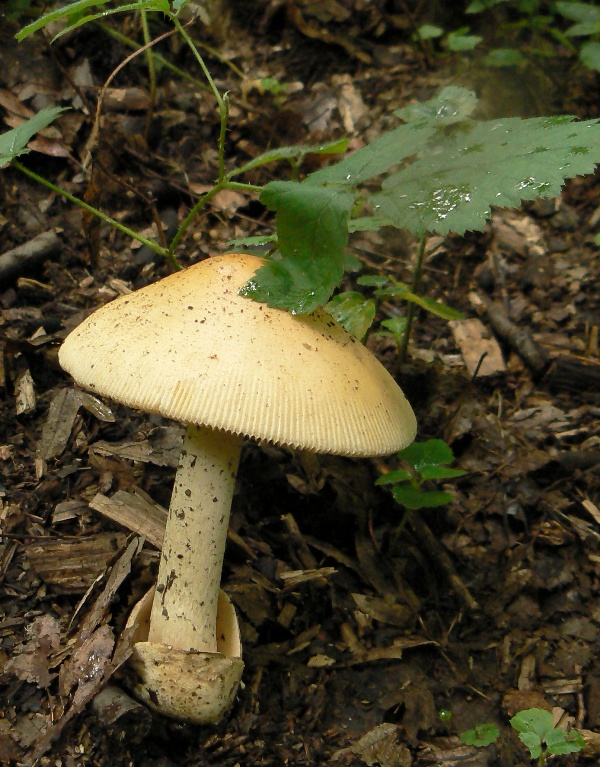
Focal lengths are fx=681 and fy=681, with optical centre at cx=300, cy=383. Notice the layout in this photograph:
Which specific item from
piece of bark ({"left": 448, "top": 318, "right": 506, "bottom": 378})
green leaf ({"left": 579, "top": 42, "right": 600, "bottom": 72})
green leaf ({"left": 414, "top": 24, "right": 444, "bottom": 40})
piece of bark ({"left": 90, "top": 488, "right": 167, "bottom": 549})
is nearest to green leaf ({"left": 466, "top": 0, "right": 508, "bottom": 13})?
green leaf ({"left": 414, "top": 24, "right": 444, "bottom": 40})

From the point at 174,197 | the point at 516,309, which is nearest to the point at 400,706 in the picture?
the point at 516,309

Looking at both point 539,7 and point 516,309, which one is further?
point 539,7

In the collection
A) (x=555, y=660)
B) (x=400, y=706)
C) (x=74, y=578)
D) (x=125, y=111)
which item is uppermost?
(x=125, y=111)

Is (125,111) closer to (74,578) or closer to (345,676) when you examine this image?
(74,578)

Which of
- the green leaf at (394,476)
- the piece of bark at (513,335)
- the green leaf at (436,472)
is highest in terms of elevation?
the green leaf at (394,476)

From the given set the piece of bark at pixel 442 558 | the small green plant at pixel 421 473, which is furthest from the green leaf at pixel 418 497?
the piece of bark at pixel 442 558

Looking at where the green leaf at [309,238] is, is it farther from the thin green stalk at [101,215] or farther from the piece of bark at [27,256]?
the piece of bark at [27,256]

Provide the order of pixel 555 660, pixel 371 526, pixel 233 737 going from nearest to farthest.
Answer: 1. pixel 233 737
2. pixel 555 660
3. pixel 371 526

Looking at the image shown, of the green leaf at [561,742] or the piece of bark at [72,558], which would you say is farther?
the piece of bark at [72,558]
